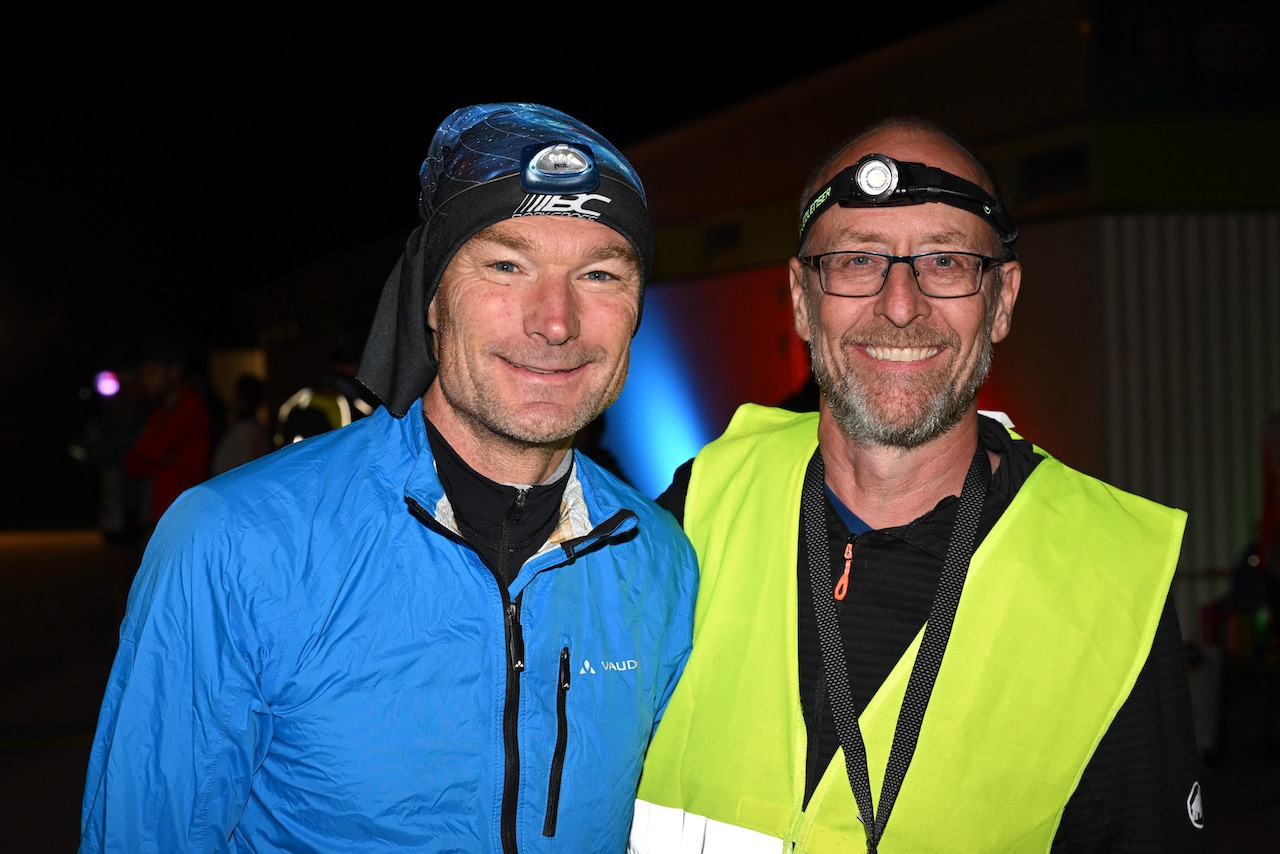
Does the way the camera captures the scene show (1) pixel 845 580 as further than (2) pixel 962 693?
Yes

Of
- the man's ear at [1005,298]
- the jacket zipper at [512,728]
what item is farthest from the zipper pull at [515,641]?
the man's ear at [1005,298]

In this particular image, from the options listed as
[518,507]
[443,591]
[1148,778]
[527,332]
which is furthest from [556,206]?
[1148,778]

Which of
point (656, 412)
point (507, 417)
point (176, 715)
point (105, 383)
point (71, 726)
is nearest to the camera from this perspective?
point (176, 715)

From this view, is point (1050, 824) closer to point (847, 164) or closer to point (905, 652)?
point (905, 652)

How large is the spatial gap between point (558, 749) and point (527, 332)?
788 millimetres

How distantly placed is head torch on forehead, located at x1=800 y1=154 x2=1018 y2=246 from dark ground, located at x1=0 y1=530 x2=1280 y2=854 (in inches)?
133

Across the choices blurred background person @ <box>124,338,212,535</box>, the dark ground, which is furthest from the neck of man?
blurred background person @ <box>124,338,212,535</box>

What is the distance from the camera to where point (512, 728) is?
208 cm

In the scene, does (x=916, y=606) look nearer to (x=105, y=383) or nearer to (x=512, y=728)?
(x=512, y=728)

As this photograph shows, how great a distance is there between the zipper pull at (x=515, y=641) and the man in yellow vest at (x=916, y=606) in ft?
1.90

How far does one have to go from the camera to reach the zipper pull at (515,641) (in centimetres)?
209

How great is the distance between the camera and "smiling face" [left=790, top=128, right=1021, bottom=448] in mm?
2535

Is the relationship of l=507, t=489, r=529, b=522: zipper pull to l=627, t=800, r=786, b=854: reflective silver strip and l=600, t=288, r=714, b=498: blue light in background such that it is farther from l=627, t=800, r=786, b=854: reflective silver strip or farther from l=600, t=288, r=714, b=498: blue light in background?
l=600, t=288, r=714, b=498: blue light in background

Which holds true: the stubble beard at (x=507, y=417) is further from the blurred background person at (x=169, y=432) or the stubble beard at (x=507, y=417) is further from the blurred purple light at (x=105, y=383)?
the blurred purple light at (x=105, y=383)
